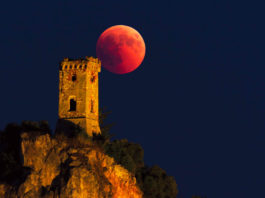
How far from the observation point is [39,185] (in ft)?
307

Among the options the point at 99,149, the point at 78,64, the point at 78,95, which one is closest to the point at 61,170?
the point at 99,149

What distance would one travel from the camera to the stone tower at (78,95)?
101625 mm

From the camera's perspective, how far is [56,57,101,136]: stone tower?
333ft

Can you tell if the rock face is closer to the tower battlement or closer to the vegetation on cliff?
the vegetation on cliff

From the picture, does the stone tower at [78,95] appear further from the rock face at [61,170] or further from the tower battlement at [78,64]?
the rock face at [61,170]

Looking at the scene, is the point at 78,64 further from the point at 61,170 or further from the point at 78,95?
the point at 61,170

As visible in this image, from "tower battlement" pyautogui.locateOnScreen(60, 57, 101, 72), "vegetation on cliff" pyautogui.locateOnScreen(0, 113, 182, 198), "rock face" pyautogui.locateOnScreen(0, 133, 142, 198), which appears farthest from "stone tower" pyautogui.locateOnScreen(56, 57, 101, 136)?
"rock face" pyautogui.locateOnScreen(0, 133, 142, 198)

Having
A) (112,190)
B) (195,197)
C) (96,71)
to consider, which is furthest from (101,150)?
(195,197)

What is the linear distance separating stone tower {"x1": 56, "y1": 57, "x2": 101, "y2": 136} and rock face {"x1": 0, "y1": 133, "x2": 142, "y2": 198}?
4241 mm

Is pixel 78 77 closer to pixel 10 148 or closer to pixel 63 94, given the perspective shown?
pixel 63 94

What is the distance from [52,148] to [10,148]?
540cm

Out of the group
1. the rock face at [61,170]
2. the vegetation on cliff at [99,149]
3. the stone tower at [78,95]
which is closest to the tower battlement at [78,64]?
the stone tower at [78,95]

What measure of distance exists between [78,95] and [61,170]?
36.2ft

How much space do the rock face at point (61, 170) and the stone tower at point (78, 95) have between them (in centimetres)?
424
